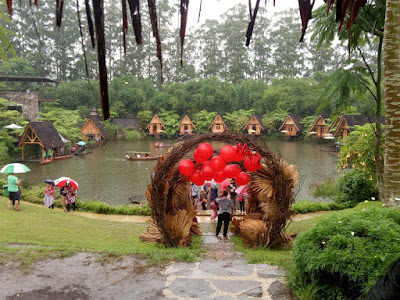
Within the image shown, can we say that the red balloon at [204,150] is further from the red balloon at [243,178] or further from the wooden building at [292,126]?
the wooden building at [292,126]

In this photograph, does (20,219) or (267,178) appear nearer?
(267,178)

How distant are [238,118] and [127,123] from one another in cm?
1256

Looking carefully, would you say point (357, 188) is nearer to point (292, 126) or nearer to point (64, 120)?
point (292, 126)

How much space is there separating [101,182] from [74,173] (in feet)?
10.6

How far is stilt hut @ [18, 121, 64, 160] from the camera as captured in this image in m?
25.4

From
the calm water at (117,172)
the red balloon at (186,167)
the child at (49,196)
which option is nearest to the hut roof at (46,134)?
the calm water at (117,172)

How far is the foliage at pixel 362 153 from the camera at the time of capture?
1209 cm

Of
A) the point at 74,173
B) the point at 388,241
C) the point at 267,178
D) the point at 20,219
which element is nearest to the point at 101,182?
the point at 74,173

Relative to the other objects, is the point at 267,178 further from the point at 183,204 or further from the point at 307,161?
the point at 307,161

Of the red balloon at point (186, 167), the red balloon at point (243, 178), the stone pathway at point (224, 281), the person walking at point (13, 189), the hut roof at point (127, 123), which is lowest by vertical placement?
the stone pathway at point (224, 281)

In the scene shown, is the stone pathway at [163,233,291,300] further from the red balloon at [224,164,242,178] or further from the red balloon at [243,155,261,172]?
the red balloon at [224,164,242,178]

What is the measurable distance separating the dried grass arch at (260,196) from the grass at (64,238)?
429mm

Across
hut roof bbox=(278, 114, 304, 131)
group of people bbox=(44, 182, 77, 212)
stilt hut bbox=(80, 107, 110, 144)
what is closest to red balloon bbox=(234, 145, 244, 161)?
group of people bbox=(44, 182, 77, 212)

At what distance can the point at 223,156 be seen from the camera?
297 inches
